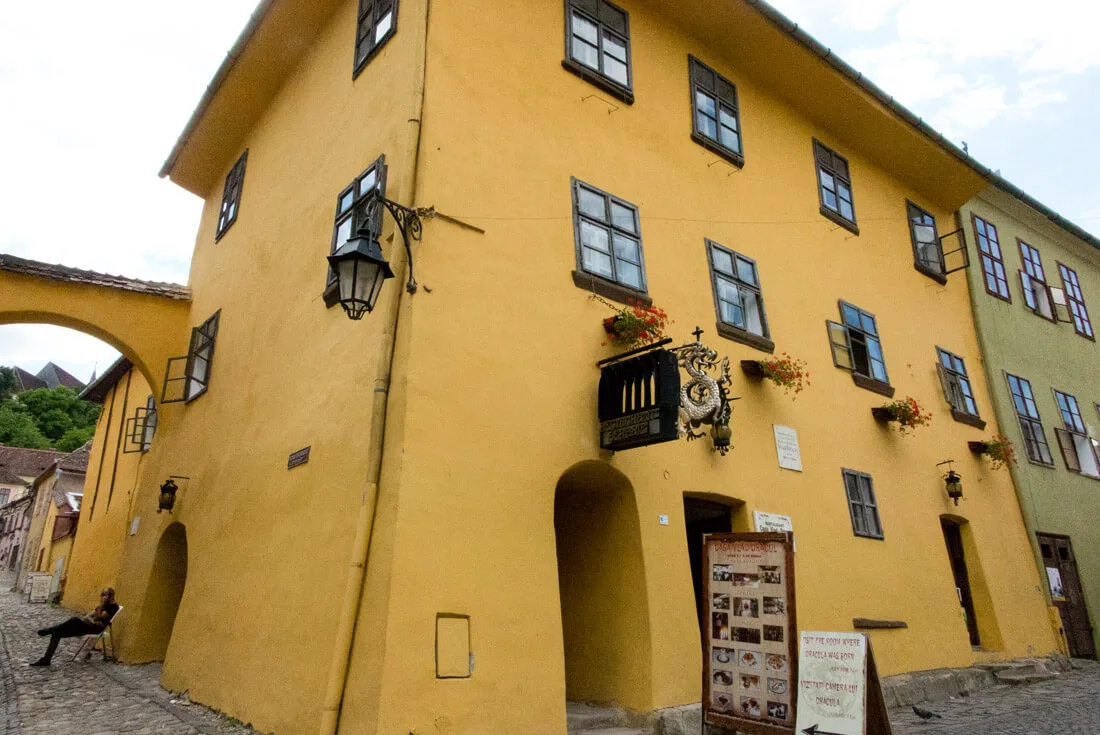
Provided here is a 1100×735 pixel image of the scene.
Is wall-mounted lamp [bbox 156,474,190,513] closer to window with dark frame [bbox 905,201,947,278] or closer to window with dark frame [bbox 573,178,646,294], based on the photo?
window with dark frame [bbox 573,178,646,294]

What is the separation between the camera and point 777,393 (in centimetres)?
949

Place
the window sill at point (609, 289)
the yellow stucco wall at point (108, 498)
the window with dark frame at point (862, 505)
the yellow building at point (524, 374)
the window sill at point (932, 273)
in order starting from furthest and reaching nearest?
1. the yellow stucco wall at point (108, 498)
2. the window sill at point (932, 273)
3. the window with dark frame at point (862, 505)
4. the window sill at point (609, 289)
5. the yellow building at point (524, 374)

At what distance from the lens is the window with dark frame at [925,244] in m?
13.9

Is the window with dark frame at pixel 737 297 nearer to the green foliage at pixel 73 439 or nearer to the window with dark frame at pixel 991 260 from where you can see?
the window with dark frame at pixel 991 260

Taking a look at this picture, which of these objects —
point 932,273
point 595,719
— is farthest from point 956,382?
point 595,719

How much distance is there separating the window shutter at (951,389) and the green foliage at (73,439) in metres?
58.0

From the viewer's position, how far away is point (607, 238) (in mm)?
8500

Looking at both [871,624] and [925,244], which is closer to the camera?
[871,624]

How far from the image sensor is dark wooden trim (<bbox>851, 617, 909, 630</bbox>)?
8.88m

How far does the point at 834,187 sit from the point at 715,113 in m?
3.00

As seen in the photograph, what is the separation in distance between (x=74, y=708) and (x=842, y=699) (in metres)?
7.16

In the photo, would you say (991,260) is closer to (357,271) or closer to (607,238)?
(607,238)

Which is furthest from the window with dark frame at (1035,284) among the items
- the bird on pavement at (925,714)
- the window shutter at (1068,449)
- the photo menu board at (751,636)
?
the photo menu board at (751,636)

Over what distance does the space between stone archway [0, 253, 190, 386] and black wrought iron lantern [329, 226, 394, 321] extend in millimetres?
6885
